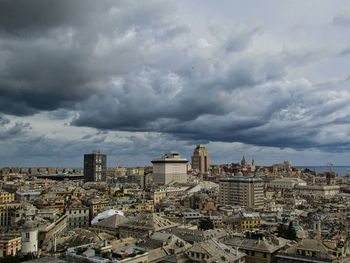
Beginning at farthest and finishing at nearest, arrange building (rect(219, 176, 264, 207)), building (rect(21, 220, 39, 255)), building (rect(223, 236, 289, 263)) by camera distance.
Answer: building (rect(219, 176, 264, 207))
building (rect(223, 236, 289, 263))
building (rect(21, 220, 39, 255))

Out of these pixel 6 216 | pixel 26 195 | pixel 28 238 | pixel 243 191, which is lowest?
pixel 6 216

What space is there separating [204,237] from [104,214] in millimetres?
36092

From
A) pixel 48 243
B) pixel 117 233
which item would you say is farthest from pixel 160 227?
pixel 48 243

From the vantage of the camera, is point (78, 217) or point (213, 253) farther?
point (78, 217)

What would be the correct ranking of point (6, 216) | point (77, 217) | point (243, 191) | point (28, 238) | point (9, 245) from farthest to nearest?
point (243, 191), point (77, 217), point (6, 216), point (9, 245), point (28, 238)

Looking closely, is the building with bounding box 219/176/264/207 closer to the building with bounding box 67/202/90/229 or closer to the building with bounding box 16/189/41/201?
the building with bounding box 67/202/90/229

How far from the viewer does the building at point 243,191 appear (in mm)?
142250

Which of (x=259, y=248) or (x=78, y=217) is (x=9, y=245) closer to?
(x=259, y=248)

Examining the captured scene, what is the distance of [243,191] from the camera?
14488 cm

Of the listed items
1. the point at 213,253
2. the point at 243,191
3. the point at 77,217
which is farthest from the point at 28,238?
the point at 243,191

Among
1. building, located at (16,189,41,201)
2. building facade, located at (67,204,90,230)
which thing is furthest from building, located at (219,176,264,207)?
building, located at (16,189,41,201)

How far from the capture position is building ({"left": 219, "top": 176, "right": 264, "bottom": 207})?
142250mm

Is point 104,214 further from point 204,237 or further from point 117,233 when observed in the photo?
point 204,237

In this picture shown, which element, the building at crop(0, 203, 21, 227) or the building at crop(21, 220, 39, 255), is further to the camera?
the building at crop(0, 203, 21, 227)
